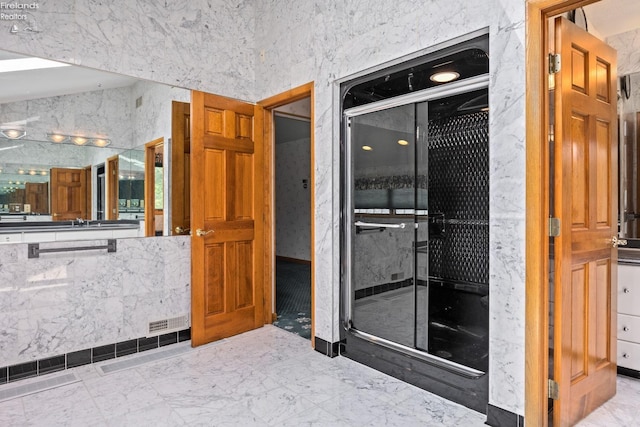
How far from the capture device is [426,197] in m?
2.53

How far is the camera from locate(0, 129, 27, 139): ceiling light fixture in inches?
98.9

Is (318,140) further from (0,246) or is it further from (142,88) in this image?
(0,246)

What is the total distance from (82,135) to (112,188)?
1.40 feet

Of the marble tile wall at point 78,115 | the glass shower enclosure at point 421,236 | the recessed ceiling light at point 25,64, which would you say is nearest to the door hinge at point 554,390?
the glass shower enclosure at point 421,236

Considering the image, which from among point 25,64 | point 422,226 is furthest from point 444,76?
point 25,64

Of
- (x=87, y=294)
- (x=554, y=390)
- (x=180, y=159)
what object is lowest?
(x=554, y=390)

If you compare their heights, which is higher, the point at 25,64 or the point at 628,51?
the point at 628,51

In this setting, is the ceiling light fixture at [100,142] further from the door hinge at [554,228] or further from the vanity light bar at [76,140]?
the door hinge at [554,228]

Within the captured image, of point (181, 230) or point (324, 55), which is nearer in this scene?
point (324, 55)

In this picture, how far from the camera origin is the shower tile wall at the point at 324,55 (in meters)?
1.95

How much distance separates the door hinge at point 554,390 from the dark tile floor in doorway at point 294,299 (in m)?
1.97

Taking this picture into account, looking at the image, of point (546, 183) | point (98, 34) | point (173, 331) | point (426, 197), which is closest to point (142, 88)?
point (98, 34)

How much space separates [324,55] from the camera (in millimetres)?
3012

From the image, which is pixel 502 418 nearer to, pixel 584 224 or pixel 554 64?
pixel 584 224
